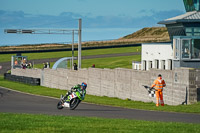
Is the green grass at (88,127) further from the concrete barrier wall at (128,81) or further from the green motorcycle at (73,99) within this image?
the concrete barrier wall at (128,81)

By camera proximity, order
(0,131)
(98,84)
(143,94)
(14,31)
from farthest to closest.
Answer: (14,31)
(98,84)
(143,94)
(0,131)

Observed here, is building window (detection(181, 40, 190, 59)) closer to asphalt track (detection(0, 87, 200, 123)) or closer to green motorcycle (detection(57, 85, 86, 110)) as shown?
asphalt track (detection(0, 87, 200, 123))

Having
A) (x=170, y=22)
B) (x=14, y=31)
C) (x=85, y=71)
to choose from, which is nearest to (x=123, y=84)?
(x=85, y=71)

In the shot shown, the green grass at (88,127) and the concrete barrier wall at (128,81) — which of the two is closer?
the green grass at (88,127)

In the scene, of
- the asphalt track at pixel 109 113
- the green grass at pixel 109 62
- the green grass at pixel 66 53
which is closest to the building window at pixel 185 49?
the asphalt track at pixel 109 113

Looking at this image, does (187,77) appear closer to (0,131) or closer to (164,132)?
(164,132)

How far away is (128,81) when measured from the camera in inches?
1167

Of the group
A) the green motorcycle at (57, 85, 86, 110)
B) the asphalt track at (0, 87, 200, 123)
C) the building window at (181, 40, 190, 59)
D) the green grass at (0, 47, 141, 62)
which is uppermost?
the green grass at (0, 47, 141, 62)

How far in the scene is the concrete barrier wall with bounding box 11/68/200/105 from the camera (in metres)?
23.0

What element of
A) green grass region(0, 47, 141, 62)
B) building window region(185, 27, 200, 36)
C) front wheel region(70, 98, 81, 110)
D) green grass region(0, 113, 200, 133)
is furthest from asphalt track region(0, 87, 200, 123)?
green grass region(0, 47, 141, 62)

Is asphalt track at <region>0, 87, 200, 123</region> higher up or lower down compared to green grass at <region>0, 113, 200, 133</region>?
lower down

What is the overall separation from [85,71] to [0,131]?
24917mm

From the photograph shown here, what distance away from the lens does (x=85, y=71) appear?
3647 cm

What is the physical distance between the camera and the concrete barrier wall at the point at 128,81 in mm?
22984
